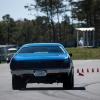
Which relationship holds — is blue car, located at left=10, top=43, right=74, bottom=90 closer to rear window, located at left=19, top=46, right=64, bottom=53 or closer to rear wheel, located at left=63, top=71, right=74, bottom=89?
rear wheel, located at left=63, top=71, right=74, bottom=89

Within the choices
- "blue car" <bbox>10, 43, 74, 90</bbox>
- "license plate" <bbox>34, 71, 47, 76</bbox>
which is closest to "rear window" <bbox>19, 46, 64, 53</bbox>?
"blue car" <bbox>10, 43, 74, 90</bbox>

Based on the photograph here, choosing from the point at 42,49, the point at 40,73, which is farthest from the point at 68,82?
the point at 42,49

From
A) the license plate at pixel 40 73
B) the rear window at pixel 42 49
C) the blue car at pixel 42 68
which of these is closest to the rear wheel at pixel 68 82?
the blue car at pixel 42 68

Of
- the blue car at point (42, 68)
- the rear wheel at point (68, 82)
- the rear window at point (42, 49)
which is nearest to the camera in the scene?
the blue car at point (42, 68)

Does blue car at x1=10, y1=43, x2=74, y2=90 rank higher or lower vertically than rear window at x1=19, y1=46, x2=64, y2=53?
lower

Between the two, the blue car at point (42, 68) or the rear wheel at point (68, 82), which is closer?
the blue car at point (42, 68)

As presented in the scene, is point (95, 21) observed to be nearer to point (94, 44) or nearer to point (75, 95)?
point (94, 44)

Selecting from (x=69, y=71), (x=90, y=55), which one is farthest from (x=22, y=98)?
(x=90, y=55)

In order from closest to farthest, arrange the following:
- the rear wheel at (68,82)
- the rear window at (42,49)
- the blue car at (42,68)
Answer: the blue car at (42,68)
the rear wheel at (68,82)
the rear window at (42,49)

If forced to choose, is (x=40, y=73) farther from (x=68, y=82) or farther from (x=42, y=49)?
(x=42, y=49)

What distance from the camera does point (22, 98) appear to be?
43.9ft

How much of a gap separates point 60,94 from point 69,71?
63.2 inches

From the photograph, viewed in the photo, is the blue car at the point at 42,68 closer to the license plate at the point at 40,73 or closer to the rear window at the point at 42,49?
the license plate at the point at 40,73

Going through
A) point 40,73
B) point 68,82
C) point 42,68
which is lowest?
point 68,82
